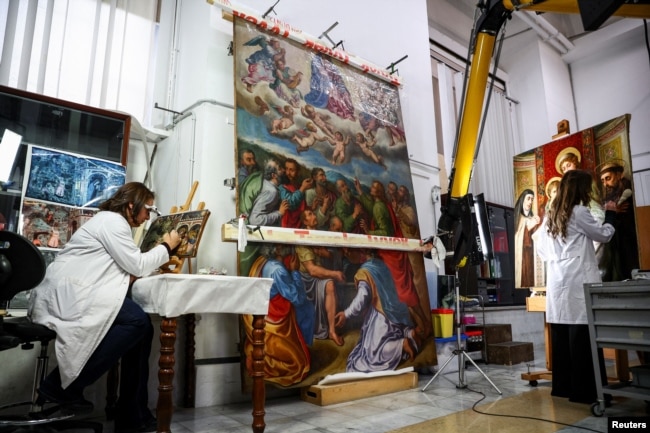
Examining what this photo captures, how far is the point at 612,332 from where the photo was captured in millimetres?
2740

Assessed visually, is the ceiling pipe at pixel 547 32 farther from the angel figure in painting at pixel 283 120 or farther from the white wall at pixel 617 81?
the angel figure in painting at pixel 283 120

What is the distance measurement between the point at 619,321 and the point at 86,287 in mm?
3105

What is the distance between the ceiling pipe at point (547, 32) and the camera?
24.1 feet

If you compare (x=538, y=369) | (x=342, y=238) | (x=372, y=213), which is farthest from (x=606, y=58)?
(x=342, y=238)

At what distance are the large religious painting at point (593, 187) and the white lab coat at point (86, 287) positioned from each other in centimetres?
333

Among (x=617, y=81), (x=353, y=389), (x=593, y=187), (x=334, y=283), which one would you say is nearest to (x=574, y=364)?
(x=593, y=187)

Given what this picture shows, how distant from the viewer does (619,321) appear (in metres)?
2.70

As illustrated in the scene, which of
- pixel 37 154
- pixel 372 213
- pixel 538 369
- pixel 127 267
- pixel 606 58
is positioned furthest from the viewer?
pixel 606 58

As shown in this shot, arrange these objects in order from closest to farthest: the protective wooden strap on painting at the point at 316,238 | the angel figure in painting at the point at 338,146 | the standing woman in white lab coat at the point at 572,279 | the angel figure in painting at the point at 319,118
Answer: the protective wooden strap on painting at the point at 316,238, the standing woman in white lab coat at the point at 572,279, the angel figure in painting at the point at 319,118, the angel figure in painting at the point at 338,146

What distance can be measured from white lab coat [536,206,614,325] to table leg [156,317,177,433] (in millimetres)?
2775

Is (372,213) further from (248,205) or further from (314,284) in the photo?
(248,205)

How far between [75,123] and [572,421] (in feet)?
12.9

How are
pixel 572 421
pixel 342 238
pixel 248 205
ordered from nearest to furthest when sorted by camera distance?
pixel 572 421 → pixel 248 205 → pixel 342 238

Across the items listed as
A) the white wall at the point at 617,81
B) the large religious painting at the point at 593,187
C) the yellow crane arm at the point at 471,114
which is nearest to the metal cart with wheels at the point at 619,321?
the large religious painting at the point at 593,187
